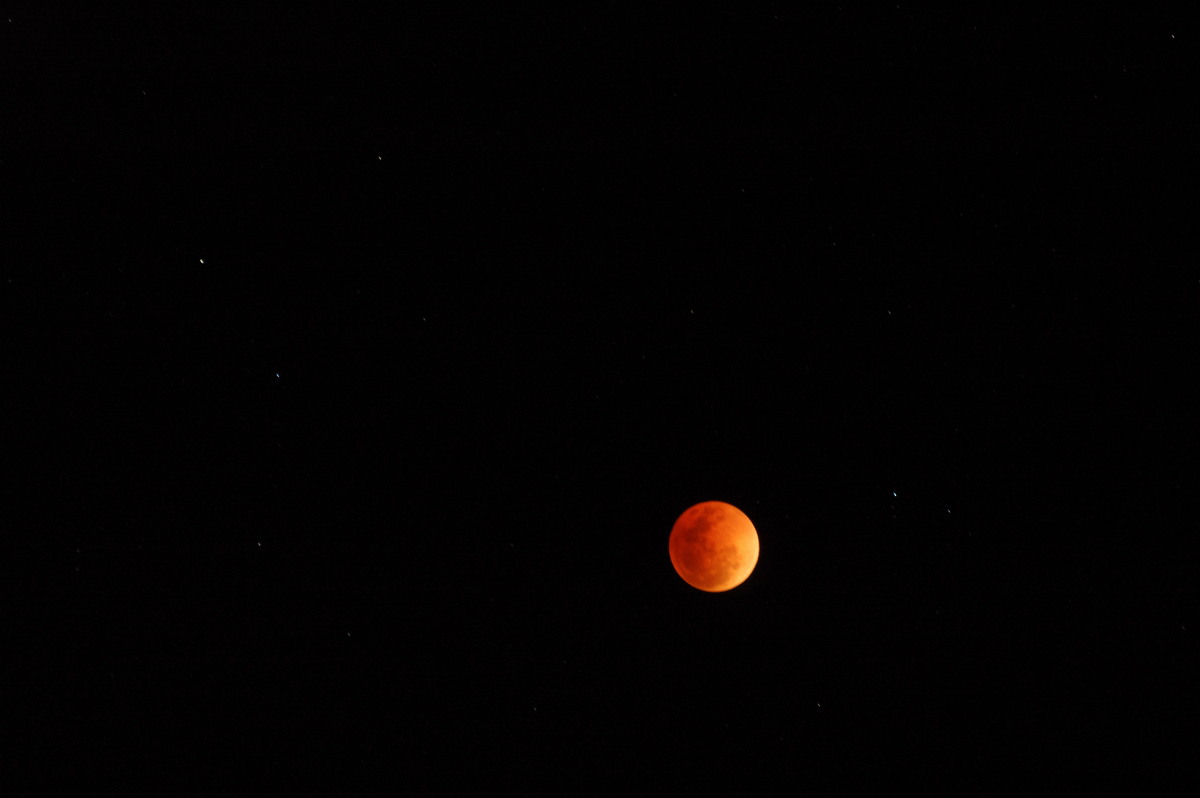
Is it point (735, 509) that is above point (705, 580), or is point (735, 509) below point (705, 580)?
above

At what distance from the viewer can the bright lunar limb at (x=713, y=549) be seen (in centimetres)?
→ 396

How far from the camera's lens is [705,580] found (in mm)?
3951

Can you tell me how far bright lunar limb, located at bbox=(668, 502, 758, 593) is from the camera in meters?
3.96

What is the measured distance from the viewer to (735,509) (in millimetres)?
4355

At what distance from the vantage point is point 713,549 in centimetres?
399

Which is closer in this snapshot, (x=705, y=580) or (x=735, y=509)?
(x=705, y=580)

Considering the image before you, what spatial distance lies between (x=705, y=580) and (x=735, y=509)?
0.53 metres
